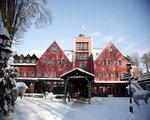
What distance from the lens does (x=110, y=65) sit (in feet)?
147

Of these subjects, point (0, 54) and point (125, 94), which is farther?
point (125, 94)

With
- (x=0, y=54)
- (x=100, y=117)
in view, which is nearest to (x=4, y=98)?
(x=0, y=54)

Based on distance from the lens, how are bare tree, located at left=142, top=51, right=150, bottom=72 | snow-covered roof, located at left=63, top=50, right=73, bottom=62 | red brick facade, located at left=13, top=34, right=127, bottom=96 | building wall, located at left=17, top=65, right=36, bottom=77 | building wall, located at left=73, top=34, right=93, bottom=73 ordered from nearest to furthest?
1. red brick facade, located at left=13, top=34, right=127, bottom=96
2. building wall, located at left=17, top=65, right=36, bottom=77
3. building wall, located at left=73, top=34, right=93, bottom=73
4. snow-covered roof, located at left=63, top=50, right=73, bottom=62
5. bare tree, located at left=142, top=51, right=150, bottom=72

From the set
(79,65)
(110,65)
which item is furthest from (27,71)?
(110,65)

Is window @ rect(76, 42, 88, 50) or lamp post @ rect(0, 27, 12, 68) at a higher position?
window @ rect(76, 42, 88, 50)

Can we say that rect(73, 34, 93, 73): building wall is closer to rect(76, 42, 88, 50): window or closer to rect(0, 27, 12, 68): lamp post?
rect(76, 42, 88, 50): window

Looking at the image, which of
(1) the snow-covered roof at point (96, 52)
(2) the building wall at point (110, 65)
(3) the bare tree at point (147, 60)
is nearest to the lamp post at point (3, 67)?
(2) the building wall at point (110, 65)

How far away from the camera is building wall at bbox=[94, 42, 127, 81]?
145ft

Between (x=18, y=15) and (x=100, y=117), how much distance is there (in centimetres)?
1272

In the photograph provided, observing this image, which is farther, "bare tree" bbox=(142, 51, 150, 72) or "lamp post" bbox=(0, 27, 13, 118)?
"bare tree" bbox=(142, 51, 150, 72)

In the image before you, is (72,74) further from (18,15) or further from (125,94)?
(125,94)

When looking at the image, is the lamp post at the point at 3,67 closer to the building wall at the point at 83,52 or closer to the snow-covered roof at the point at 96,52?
the building wall at the point at 83,52

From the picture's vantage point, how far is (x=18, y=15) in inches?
841

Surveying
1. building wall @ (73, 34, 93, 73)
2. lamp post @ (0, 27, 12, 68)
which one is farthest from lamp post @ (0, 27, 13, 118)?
building wall @ (73, 34, 93, 73)
